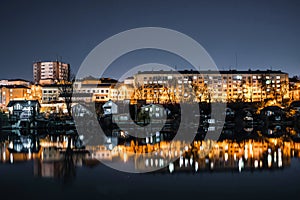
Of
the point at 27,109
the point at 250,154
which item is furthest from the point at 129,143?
the point at 27,109

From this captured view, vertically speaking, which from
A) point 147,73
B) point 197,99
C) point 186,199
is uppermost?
point 147,73

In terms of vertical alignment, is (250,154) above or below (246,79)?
below

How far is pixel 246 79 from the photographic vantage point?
62375mm

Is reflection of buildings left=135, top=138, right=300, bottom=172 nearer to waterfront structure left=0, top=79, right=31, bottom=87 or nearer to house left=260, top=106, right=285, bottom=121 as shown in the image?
house left=260, top=106, right=285, bottom=121

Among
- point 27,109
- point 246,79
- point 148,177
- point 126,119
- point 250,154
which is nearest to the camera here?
point 148,177

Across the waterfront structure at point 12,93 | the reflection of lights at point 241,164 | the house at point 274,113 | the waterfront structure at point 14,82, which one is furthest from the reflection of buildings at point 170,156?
the waterfront structure at point 14,82

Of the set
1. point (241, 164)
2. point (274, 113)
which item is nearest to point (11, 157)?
point (241, 164)

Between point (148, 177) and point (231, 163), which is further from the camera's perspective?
point (231, 163)

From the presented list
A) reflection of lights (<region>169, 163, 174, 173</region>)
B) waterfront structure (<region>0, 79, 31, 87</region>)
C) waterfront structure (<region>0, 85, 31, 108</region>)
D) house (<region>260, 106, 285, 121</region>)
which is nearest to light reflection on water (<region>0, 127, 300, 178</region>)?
reflection of lights (<region>169, 163, 174, 173</region>)

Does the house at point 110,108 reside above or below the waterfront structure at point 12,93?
below

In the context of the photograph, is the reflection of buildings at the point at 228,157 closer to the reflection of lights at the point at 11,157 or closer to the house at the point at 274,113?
the reflection of lights at the point at 11,157

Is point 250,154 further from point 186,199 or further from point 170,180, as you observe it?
point 186,199

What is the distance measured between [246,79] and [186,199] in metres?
56.4

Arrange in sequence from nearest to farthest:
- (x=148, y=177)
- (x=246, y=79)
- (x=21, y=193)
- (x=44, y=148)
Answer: (x=21, y=193)
(x=148, y=177)
(x=44, y=148)
(x=246, y=79)
